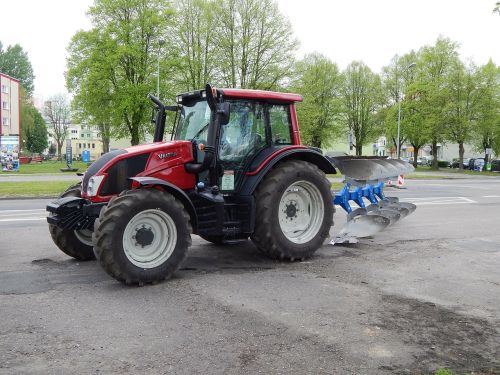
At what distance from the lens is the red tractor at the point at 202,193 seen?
18.6 ft

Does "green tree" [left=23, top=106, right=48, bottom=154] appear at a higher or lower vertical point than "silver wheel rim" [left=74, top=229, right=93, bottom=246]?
higher

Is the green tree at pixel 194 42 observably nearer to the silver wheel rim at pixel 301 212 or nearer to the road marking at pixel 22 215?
the road marking at pixel 22 215

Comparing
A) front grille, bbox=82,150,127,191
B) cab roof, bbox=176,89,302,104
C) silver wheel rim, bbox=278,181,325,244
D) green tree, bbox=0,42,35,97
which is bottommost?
silver wheel rim, bbox=278,181,325,244

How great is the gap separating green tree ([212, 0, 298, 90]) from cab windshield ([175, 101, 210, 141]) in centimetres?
3320

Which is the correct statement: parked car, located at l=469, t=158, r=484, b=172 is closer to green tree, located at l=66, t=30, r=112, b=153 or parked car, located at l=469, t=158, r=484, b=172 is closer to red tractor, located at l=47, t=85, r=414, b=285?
green tree, located at l=66, t=30, r=112, b=153

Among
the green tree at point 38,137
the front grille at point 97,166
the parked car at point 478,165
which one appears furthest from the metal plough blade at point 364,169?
the green tree at point 38,137

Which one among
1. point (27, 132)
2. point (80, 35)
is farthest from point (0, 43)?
point (80, 35)

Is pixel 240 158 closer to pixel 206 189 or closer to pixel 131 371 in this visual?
pixel 206 189

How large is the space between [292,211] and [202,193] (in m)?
1.49

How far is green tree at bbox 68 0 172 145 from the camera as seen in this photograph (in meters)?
38.3

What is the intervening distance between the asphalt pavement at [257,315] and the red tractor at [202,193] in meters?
0.36

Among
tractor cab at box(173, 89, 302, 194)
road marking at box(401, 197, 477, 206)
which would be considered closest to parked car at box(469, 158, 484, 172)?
road marking at box(401, 197, 477, 206)

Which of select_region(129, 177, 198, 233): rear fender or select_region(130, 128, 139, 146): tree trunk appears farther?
select_region(130, 128, 139, 146): tree trunk

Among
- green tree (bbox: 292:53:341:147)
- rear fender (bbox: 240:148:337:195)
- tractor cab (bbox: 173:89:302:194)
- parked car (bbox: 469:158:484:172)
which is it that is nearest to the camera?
tractor cab (bbox: 173:89:302:194)
